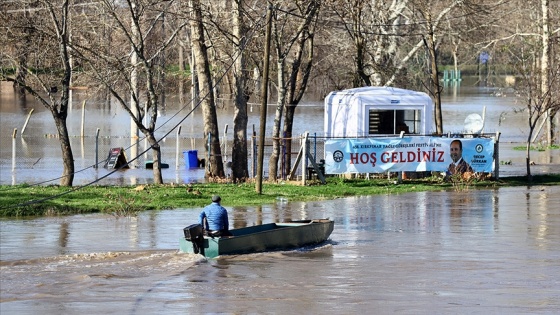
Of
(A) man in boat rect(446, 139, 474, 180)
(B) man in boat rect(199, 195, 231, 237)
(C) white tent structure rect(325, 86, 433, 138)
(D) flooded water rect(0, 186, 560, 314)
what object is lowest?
(D) flooded water rect(0, 186, 560, 314)

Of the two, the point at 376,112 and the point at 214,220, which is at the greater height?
the point at 376,112

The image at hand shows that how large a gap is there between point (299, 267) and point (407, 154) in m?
15.3

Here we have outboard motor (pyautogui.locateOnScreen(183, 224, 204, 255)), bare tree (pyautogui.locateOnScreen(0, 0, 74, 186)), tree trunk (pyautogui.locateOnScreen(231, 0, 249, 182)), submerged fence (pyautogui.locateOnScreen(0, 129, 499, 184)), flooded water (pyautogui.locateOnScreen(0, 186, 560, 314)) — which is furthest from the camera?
tree trunk (pyautogui.locateOnScreen(231, 0, 249, 182))

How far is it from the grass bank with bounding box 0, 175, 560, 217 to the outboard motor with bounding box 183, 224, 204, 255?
18.5 ft

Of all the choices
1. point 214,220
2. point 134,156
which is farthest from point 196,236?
point 134,156

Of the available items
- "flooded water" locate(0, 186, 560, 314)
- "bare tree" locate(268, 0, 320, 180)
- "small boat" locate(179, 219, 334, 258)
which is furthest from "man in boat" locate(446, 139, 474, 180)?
"small boat" locate(179, 219, 334, 258)

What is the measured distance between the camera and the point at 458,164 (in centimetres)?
3488

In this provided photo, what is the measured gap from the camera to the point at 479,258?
21.0 m

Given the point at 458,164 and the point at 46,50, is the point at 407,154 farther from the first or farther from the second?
the point at 46,50

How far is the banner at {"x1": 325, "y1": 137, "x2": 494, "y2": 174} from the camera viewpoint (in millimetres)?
33750

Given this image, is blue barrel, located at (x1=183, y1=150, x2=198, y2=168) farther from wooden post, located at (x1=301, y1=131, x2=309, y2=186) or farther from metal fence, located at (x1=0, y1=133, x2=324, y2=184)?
wooden post, located at (x1=301, y1=131, x2=309, y2=186)

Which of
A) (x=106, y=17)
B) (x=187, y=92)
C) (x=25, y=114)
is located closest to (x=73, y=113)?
(x=25, y=114)

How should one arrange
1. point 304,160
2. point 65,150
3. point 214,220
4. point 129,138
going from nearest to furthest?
point 214,220
point 304,160
point 65,150
point 129,138

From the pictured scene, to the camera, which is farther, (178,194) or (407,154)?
(407,154)
